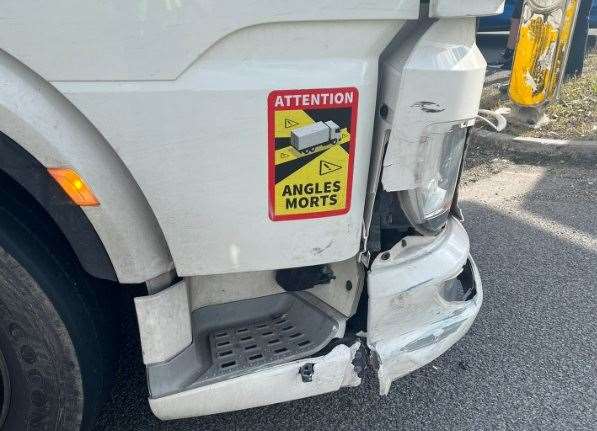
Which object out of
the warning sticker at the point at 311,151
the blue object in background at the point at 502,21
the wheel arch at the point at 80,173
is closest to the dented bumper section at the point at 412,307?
the warning sticker at the point at 311,151

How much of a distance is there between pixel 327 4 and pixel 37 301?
1095 millimetres

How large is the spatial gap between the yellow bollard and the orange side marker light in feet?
15.3

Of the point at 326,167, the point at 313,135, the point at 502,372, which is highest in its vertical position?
the point at 313,135

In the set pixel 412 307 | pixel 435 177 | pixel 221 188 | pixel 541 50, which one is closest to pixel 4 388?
pixel 221 188

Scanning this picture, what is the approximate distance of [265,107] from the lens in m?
1.36

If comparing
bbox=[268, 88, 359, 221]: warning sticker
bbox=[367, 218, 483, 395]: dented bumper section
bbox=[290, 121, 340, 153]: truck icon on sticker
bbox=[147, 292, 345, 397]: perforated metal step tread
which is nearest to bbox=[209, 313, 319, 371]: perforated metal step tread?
bbox=[147, 292, 345, 397]: perforated metal step tread

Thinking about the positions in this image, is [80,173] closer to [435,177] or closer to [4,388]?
[4,388]

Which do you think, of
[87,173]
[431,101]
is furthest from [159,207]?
[431,101]

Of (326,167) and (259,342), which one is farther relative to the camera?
(259,342)

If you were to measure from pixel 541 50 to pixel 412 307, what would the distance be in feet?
13.3

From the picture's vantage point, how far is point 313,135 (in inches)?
54.6

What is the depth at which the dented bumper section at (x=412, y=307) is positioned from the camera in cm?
173

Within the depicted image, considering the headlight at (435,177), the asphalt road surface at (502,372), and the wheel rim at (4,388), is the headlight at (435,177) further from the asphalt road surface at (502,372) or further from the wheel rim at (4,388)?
the wheel rim at (4,388)

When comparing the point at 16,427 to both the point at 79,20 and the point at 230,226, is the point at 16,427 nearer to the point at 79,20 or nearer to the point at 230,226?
the point at 230,226
